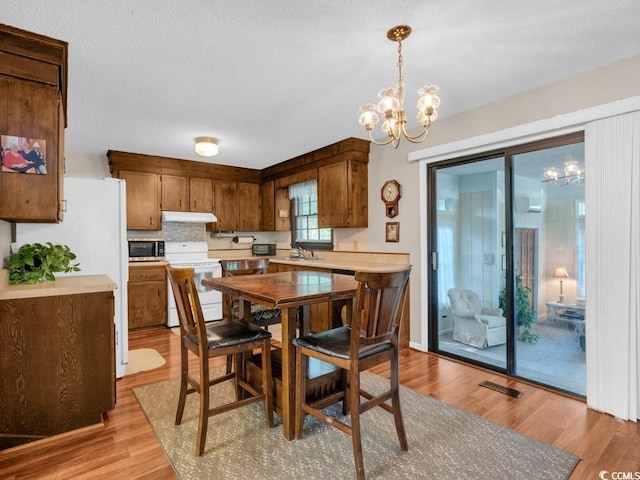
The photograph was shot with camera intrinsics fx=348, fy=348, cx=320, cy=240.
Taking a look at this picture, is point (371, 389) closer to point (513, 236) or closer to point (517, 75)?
point (513, 236)

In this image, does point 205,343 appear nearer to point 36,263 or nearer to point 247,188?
point 36,263

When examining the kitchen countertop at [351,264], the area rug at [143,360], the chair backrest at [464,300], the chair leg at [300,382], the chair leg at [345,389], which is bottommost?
the area rug at [143,360]

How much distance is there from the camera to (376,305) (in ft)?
5.69

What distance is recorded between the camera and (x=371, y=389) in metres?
2.73

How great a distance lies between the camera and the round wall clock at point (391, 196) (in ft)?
12.8

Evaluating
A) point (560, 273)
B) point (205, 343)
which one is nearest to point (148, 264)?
point (205, 343)

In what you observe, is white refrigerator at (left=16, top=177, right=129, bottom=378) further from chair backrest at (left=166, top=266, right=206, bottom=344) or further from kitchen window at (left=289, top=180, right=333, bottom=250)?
kitchen window at (left=289, top=180, right=333, bottom=250)

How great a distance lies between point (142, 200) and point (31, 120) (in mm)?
2761

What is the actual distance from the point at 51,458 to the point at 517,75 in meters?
3.85

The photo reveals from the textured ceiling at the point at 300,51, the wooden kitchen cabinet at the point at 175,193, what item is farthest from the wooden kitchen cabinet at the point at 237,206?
the textured ceiling at the point at 300,51

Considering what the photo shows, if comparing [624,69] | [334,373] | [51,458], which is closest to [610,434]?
[334,373]

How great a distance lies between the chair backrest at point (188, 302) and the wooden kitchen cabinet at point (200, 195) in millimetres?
3452

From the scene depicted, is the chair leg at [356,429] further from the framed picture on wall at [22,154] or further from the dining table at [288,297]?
the framed picture on wall at [22,154]

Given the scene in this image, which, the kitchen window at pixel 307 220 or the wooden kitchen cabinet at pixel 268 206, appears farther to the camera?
the wooden kitchen cabinet at pixel 268 206
